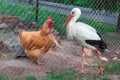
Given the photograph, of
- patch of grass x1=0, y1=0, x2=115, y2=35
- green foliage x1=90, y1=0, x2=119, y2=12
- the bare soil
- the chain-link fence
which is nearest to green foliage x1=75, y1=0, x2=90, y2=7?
the chain-link fence

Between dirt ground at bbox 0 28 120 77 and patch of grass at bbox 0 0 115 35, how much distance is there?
1.32m

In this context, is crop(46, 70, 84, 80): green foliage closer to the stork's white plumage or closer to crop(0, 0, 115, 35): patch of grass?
the stork's white plumage

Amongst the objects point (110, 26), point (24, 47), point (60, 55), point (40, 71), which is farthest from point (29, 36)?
point (110, 26)

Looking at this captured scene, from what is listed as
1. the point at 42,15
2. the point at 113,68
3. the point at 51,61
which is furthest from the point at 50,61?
the point at 42,15

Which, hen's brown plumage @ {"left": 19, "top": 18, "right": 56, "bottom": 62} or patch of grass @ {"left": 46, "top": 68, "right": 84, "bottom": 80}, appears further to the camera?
hen's brown plumage @ {"left": 19, "top": 18, "right": 56, "bottom": 62}

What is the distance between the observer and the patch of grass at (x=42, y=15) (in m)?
9.05

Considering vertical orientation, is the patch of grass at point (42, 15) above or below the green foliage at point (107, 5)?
below

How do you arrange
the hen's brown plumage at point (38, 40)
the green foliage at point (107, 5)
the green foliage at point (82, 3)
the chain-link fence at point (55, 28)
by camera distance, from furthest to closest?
the green foliage at point (82, 3) < the green foliage at point (107, 5) < the chain-link fence at point (55, 28) < the hen's brown plumage at point (38, 40)

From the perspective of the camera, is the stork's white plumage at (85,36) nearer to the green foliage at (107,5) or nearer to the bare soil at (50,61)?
the bare soil at (50,61)

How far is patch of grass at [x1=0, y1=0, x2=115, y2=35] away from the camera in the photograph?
9.05 metres

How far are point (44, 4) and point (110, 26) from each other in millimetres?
2144

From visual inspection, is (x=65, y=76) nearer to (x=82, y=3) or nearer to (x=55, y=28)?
(x=55, y=28)

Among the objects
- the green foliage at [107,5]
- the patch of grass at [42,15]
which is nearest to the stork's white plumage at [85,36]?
the patch of grass at [42,15]

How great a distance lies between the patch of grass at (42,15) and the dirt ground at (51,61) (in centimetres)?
132
